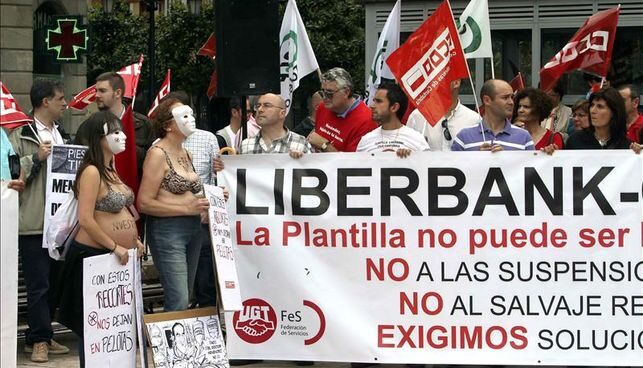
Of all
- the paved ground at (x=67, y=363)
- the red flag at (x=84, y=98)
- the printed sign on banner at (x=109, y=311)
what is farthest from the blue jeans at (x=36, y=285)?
the red flag at (x=84, y=98)

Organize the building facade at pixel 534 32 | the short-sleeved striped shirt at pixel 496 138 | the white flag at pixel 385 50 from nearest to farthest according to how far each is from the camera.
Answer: the short-sleeved striped shirt at pixel 496 138 < the white flag at pixel 385 50 < the building facade at pixel 534 32

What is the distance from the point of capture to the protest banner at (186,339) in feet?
26.8

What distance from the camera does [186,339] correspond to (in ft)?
27.3

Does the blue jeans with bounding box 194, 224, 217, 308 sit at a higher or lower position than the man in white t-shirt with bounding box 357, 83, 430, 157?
lower

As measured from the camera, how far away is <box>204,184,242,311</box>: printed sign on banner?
8422 millimetres

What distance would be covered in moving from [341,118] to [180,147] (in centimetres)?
171

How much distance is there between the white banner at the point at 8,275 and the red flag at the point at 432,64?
3.26 m

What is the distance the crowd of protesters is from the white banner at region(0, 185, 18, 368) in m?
0.34

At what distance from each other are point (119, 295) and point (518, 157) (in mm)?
2740

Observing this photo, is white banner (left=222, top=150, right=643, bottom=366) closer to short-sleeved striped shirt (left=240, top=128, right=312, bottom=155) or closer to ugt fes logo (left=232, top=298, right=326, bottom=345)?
ugt fes logo (left=232, top=298, right=326, bottom=345)

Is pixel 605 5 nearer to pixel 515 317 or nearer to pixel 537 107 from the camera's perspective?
pixel 537 107

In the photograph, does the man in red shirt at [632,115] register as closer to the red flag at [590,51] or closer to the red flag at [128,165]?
the red flag at [590,51]

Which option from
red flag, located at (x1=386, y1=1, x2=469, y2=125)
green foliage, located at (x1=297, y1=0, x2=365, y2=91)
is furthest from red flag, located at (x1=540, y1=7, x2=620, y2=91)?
green foliage, located at (x1=297, y1=0, x2=365, y2=91)

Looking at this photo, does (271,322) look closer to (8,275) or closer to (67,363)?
(67,363)
